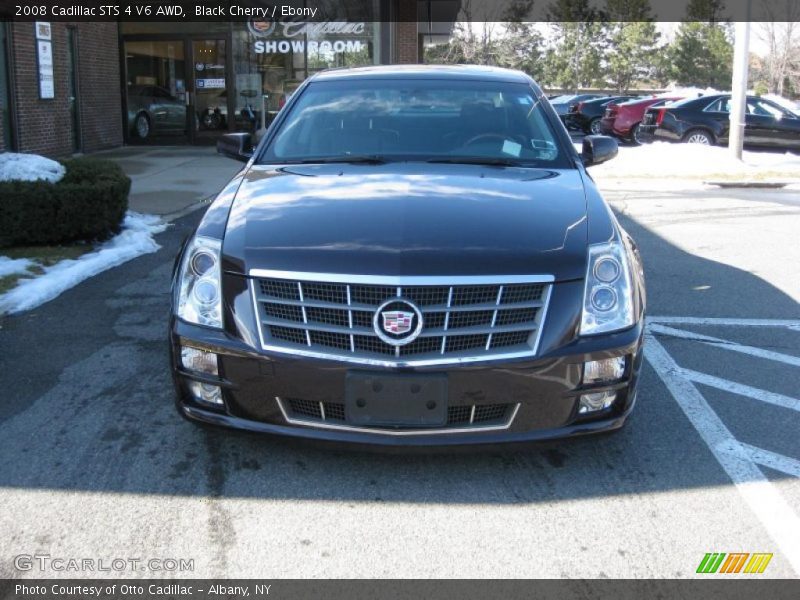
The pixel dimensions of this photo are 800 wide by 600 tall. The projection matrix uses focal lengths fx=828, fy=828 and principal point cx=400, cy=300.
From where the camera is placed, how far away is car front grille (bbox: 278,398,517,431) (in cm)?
320

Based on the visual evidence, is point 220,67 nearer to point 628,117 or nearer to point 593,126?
point 628,117

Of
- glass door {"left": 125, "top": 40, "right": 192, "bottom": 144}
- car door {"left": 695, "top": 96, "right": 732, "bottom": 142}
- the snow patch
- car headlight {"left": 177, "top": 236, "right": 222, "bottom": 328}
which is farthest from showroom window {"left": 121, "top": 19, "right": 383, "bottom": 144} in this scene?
car headlight {"left": 177, "top": 236, "right": 222, "bottom": 328}

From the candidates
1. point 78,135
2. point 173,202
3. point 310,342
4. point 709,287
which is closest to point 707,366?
point 709,287

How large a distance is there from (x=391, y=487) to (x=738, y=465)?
1.51 meters

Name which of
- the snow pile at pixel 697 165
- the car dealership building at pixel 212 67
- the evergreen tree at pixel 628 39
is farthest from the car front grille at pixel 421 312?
the evergreen tree at pixel 628 39

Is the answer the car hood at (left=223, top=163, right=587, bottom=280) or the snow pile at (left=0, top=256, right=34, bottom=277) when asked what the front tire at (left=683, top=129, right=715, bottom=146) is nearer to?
the snow pile at (left=0, top=256, right=34, bottom=277)

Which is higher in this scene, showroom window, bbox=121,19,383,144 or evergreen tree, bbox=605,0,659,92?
evergreen tree, bbox=605,0,659,92

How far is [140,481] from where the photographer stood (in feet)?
11.1

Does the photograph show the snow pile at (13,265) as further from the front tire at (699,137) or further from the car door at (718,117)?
the car door at (718,117)

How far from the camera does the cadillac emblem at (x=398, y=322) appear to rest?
3125 mm

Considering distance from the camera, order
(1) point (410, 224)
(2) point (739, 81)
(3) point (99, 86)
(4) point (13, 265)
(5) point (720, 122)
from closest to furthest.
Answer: (1) point (410, 224) → (4) point (13, 265) → (2) point (739, 81) → (3) point (99, 86) → (5) point (720, 122)

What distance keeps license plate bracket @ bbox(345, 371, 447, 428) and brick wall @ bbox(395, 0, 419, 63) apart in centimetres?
1938

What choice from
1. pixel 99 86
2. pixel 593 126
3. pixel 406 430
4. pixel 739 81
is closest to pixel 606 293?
pixel 406 430

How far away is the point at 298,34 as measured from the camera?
781 inches
